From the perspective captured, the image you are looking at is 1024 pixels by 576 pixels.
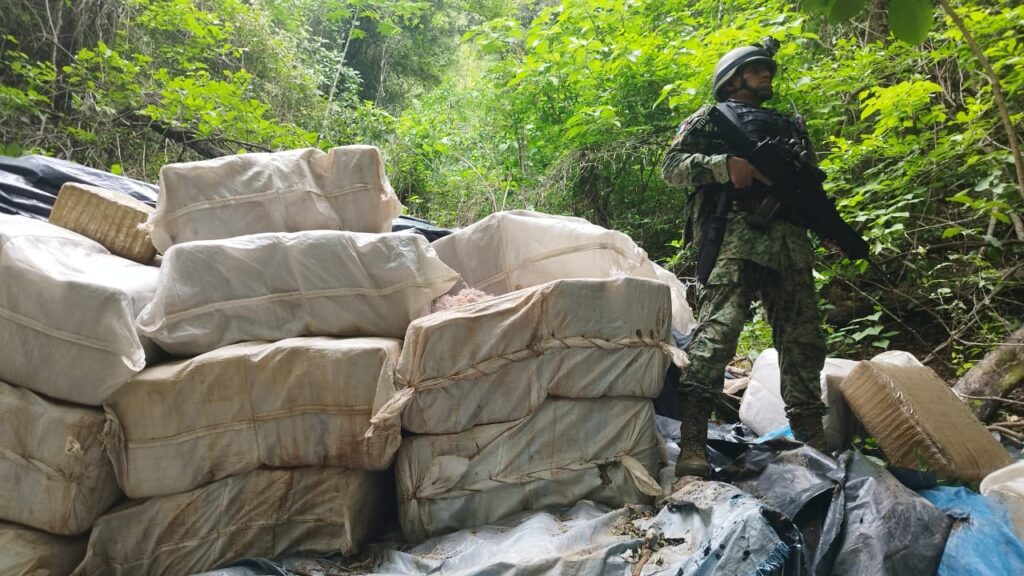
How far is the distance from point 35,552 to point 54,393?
0.41 metres

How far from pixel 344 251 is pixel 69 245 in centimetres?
87

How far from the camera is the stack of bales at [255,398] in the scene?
5.40 ft

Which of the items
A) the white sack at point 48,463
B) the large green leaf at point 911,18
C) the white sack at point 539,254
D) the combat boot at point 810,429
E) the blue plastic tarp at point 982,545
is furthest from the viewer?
the white sack at point 539,254

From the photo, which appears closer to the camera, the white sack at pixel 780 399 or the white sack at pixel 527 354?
the white sack at pixel 527 354

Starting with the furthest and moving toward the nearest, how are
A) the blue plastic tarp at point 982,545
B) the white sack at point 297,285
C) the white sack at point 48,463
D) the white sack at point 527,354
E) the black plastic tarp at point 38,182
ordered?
1. the black plastic tarp at point 38,182
2. the white sack at point 297,285
3. the white sack at point 527,354
4. the white sack at point 48,463
5. the blue plastic tarp at point 982,545

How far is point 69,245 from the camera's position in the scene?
6.24 feet

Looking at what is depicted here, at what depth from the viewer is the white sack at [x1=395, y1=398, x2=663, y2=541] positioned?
1.72 meters

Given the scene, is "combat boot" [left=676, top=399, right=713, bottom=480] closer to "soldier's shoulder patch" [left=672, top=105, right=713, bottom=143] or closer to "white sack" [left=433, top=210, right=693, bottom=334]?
"white sack" [left=433, top=210, right=693, bottom=334]

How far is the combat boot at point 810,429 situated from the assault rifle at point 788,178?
0.72m

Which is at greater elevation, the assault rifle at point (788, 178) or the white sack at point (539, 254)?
the assault rifle at point (788, 178)

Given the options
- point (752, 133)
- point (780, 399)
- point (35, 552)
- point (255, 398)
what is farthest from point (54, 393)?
point (780, 399)

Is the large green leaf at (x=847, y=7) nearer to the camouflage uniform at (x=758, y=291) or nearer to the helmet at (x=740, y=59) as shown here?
the camouflage uniform at (x=758, y=291)

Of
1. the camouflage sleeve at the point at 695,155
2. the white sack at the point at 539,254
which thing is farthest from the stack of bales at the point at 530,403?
the camouflage sleeve at the point at 695,155

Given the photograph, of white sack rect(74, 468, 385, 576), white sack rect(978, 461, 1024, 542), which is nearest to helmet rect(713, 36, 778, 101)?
white sack rect(978, 461, 1024, 542)
